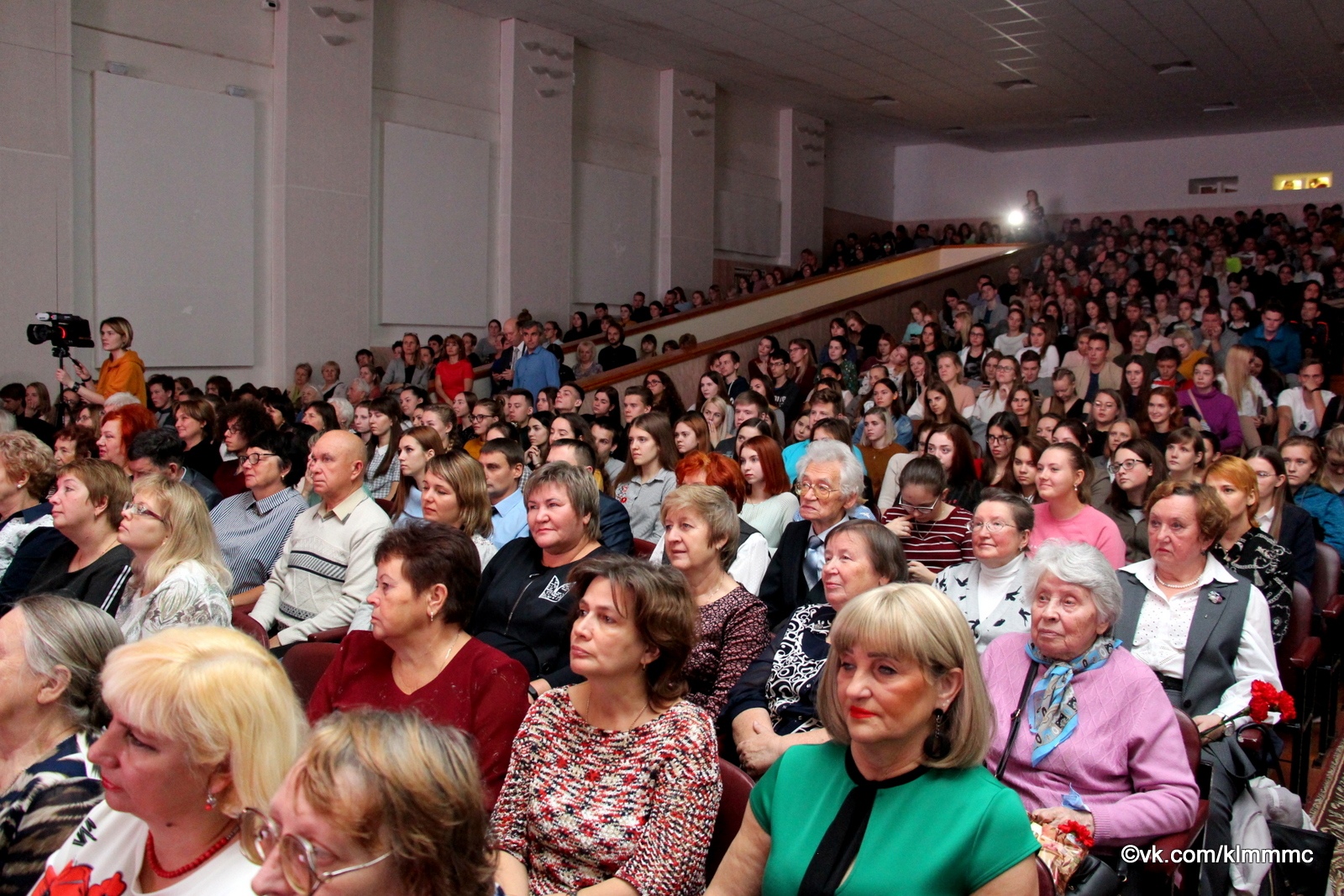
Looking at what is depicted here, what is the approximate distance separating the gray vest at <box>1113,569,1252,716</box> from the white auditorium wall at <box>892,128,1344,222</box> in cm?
1531

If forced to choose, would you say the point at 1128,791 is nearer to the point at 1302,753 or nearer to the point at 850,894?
the point at 850,894

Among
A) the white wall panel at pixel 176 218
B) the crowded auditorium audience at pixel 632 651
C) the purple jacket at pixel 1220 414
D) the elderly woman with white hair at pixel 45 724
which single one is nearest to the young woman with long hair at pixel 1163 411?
the crowded auditorium audience at pixel 632 651

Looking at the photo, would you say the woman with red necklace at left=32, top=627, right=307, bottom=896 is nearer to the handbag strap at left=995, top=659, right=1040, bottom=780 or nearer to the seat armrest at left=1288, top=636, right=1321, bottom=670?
the handbag strap at left=995, top=659, right=1040, bottom=780

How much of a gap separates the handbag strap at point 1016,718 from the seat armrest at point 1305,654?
1.27 meters

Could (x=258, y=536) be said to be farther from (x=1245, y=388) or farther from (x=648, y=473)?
(x=1245, y=388)

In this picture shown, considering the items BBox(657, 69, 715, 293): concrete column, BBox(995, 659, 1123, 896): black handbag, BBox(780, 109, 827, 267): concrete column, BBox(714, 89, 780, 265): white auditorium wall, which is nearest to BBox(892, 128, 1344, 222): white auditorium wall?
BBox(780, 109, 827, 267): concrete column

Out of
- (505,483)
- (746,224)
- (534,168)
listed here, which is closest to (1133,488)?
(505,483)

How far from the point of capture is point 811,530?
140 inches

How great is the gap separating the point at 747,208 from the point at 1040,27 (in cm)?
532

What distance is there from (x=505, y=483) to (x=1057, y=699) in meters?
2.59

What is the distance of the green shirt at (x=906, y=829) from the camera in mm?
1519

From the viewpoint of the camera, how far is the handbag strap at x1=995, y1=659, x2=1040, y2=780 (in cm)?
228

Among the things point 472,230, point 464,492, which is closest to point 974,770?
point 464,492

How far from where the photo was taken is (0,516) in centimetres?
406
